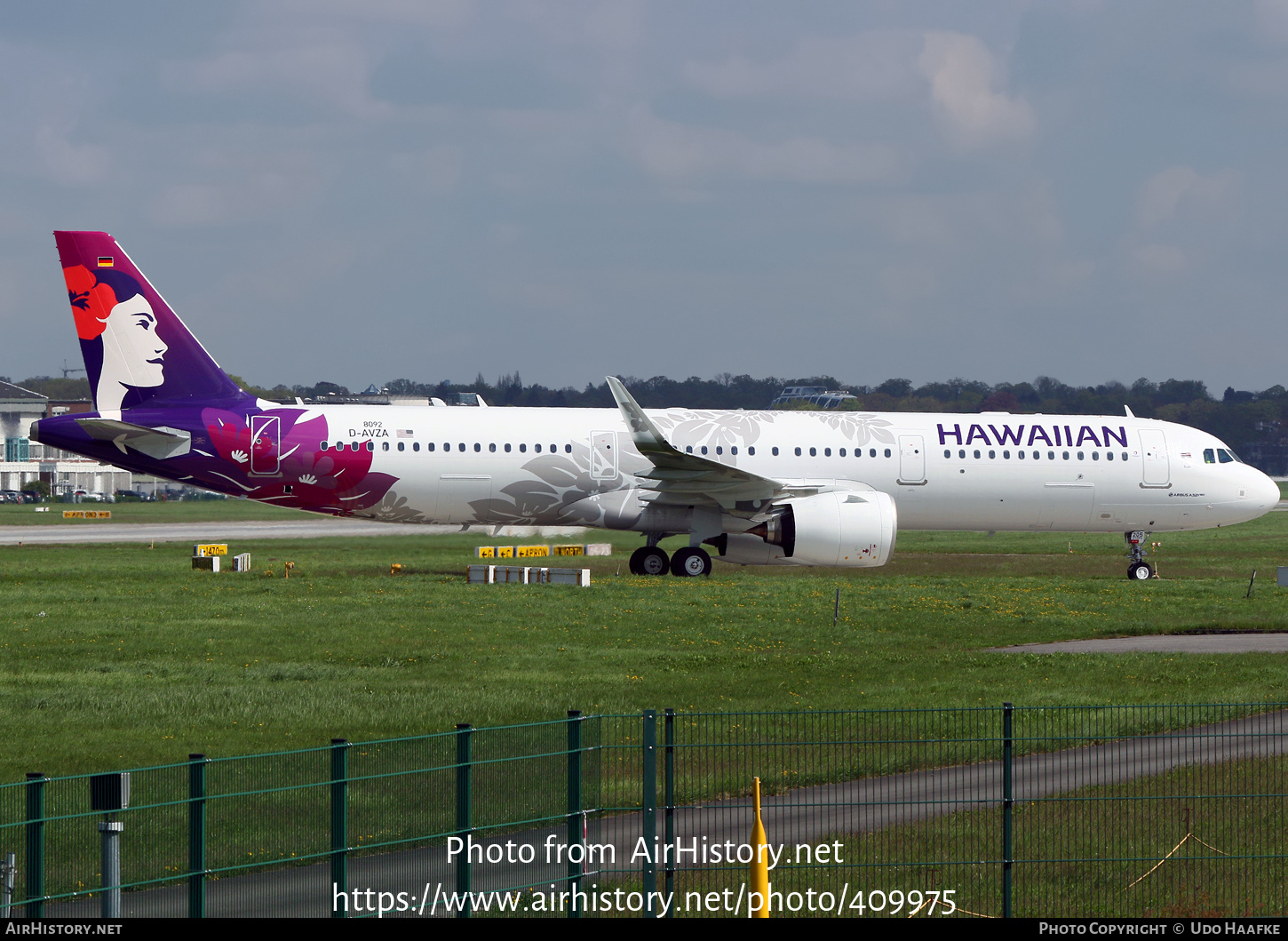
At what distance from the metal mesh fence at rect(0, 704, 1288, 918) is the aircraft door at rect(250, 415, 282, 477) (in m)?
20.2

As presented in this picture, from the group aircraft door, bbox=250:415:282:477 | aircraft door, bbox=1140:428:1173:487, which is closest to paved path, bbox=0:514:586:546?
aircraft door, bbox=250:415:282:477

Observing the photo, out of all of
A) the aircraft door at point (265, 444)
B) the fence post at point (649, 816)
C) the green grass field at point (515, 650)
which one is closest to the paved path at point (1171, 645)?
the green grass field at point (515, 650)

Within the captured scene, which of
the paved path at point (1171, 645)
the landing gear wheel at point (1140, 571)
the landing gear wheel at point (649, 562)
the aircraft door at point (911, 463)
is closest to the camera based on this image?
the paved path at point (1171, 645)

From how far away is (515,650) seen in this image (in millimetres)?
22719

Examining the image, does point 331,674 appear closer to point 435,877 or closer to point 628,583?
point 435,877

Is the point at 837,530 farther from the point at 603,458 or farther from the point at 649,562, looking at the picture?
the point at 603,458

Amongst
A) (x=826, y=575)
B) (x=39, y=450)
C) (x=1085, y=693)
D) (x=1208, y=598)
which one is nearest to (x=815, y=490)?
(x=826, y=575)

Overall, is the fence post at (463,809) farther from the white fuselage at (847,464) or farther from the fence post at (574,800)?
the white fuselage at (847,464)

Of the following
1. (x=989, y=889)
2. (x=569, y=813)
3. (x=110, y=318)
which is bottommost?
(x=989, y=889)

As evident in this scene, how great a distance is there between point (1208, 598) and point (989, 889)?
2371 centimetres

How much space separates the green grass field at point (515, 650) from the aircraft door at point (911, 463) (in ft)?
8.85

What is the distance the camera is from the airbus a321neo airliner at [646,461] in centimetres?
3241

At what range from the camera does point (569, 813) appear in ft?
31.0

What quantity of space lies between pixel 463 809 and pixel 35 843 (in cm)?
262
